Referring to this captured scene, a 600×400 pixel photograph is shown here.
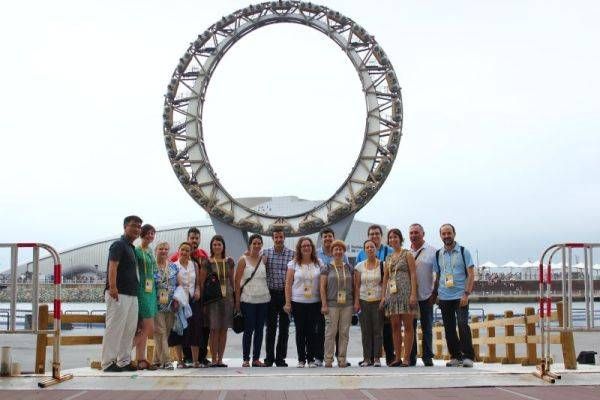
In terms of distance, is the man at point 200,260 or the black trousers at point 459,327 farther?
the man at point 200,260

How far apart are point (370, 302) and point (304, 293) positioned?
2.81ft

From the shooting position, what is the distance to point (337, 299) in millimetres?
11023

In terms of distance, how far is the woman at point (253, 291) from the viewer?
36.7ft

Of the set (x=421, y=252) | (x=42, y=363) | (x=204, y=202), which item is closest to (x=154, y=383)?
(x=42, y=363)

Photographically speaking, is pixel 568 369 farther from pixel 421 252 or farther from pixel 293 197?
pixel 293 197

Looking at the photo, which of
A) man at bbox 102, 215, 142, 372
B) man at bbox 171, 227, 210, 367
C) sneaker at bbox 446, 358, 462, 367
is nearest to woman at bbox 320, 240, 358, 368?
sneaker at bbox 446, 358, 462, 367

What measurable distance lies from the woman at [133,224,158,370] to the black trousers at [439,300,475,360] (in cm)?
369

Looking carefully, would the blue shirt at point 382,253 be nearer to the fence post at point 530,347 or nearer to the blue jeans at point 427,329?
the blue jeans at point 427,329

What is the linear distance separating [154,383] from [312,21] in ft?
83.2

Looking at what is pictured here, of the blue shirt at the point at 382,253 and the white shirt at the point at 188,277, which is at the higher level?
the blue shirt at the point at 382,253

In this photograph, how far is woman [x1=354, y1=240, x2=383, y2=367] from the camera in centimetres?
1107

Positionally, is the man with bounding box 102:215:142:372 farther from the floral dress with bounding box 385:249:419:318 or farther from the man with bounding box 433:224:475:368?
the man with bounding box 433:224:475:368

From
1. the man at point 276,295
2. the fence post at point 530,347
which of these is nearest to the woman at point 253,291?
the man at point 276,295

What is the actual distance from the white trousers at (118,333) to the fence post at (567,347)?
15.9 feet
